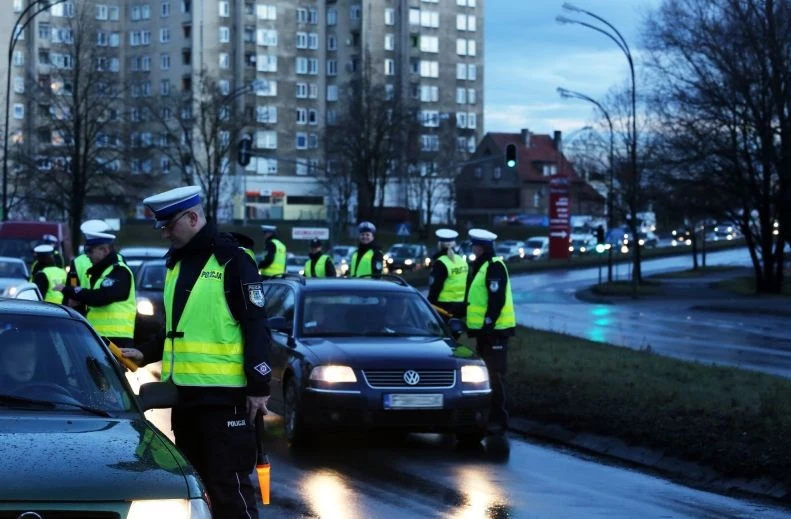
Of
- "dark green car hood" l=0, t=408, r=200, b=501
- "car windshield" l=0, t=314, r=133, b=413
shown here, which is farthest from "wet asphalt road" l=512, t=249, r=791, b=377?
"dark green car hood" l=0, t=408, r=200, b=501

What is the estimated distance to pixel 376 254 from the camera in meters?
20.0

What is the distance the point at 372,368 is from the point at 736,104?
38.4 meters

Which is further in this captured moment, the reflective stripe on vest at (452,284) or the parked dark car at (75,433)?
the reflective stripe on vest at (452,284)

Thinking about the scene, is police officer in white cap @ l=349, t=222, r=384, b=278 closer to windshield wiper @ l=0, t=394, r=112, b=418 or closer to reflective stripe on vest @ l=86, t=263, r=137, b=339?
reflective stripe on vest @ l=86, t=263, r=137, b=339

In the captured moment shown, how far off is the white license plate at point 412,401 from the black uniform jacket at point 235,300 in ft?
17.5

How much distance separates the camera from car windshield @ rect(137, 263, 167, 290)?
949 inches

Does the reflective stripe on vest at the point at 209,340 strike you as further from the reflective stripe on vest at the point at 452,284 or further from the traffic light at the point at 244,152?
the traffic light at the point at 244,152

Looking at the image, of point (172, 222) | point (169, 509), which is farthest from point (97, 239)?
point (169, 509)

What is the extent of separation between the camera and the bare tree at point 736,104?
48438 mm

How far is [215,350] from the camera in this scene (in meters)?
6.98

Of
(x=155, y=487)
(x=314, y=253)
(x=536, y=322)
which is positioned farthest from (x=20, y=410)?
(x=536, y=322)

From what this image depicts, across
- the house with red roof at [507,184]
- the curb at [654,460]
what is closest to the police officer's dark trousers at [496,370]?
the curb at [654,460]

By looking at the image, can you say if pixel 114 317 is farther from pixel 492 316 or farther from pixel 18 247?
pixel 18 247

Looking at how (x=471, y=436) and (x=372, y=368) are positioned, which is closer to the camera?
(x=372, y=368)
